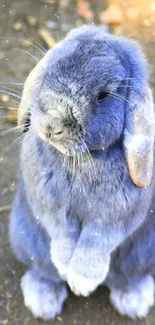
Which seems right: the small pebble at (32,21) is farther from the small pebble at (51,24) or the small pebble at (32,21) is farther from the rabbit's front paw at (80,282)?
the rabbit's front paw at (80,282)

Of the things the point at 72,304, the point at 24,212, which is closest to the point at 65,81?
the point at 24,212

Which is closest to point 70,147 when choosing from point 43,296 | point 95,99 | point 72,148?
point 72,148

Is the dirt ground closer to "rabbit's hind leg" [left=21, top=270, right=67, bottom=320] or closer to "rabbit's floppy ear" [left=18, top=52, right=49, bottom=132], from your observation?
"rabbit's hind leg" [left=21, top=270, right=67, bottom=320]

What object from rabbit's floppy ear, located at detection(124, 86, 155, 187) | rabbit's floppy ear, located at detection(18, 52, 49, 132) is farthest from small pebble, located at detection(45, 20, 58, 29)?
rabbit's floppy ear, located at detection(124, 86, 155, 187)

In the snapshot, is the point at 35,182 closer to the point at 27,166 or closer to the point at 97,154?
the point at 27,166

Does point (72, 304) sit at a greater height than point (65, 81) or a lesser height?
lesser

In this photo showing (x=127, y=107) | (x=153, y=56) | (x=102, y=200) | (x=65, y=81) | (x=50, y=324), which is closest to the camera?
(x=65, y=81)
